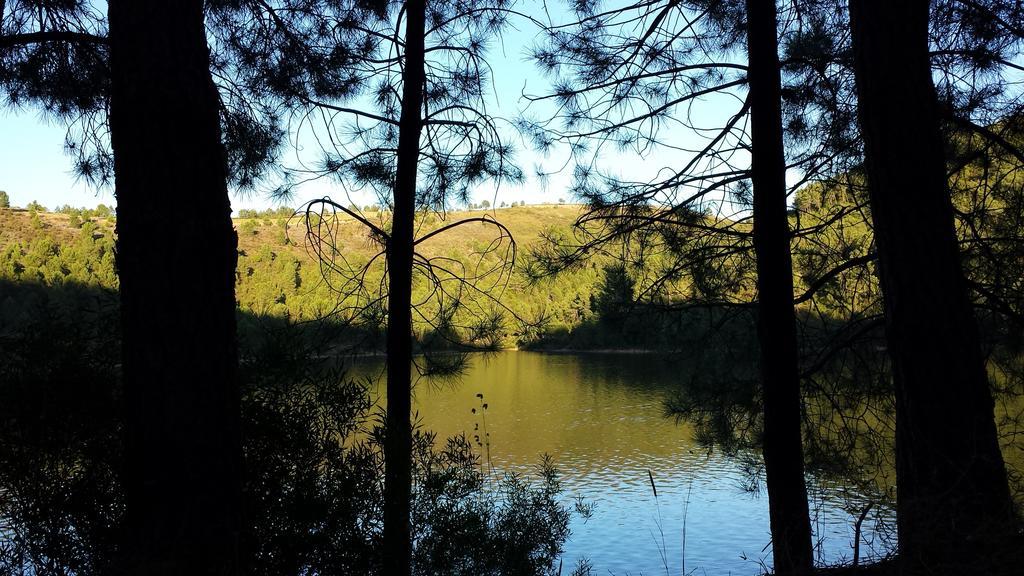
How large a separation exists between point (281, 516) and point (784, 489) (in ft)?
7.51

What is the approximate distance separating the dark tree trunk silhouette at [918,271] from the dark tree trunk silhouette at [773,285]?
86 cm

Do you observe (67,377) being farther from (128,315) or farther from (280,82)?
(280,82)

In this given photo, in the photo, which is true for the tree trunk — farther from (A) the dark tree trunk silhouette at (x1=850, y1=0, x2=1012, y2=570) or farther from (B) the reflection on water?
(A) the dark tree trunk silhouette at (x1=850, y1=0, x2=1012, y2=570)

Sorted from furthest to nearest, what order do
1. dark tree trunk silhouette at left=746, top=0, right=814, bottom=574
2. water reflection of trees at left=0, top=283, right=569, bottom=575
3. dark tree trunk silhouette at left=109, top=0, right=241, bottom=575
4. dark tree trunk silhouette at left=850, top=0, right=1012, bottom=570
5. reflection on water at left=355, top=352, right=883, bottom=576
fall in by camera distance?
reflection on water at left=355, top=352, right=883, bottom=576, dark tree trunk silhouette at left=746, top=0, right=814, bottom=574, dark tree trunk silhouette at left=850, top=0, right=1012, bottom=570, water reflection of trees at left=0, top=283, right=569, bottom=575, dark tree trunk silhouette at left=109, top=0, right=241, bottom=575

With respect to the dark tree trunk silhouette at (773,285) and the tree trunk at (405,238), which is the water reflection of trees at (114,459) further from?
the dark tree trunk silhouette at (773,285)

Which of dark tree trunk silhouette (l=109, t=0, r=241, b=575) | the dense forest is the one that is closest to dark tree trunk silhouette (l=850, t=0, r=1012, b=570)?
the dense forest

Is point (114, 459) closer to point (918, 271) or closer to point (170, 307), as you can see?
point (170, 307)

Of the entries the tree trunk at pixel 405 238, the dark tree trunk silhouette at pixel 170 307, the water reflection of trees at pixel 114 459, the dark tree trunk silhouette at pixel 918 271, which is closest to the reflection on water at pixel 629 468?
the tree trunk at pixel 405 238

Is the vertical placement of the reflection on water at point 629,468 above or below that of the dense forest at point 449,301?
below

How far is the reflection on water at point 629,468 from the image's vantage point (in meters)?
8.38

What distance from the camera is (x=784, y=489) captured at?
3578 mm

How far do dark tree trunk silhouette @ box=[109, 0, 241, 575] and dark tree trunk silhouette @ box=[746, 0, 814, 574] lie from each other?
2517 mm

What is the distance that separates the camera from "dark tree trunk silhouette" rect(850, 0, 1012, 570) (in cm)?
258

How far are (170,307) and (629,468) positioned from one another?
487 inches
